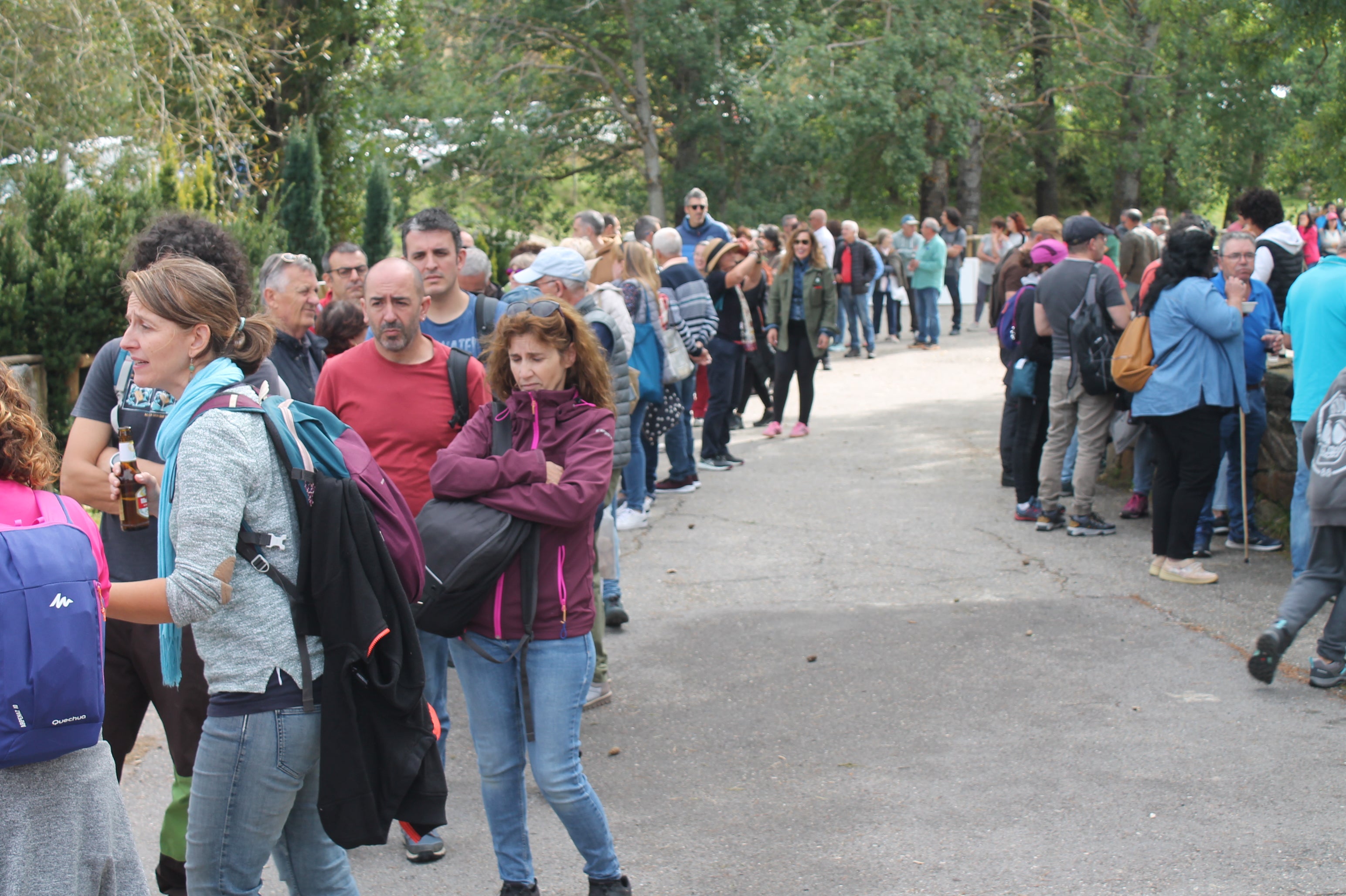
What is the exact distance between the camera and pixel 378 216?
58.2 feet

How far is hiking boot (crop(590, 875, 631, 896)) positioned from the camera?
12.0ft

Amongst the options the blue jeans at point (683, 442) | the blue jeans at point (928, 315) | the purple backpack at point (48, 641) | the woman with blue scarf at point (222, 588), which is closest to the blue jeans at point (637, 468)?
the blue jeans at point (683, 442)

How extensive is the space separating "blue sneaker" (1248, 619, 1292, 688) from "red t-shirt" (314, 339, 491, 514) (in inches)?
136

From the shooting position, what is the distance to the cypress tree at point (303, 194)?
51.2ft

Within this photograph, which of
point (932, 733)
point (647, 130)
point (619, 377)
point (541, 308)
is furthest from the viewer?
point (647, 130)

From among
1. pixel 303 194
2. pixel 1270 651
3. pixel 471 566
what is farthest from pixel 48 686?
pixel 303 194

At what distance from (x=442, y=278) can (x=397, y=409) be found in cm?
88

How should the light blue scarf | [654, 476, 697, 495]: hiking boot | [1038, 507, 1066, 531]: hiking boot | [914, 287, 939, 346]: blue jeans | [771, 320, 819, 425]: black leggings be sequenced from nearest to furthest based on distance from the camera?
the light blue scarf < [1038, 507, 1066, 531]: hiking boot < [654, 476, 697, 495]: hiking boot < [771, 320, 819, 425]: black leggings < [914, 287, 939, 346]: blue jeans

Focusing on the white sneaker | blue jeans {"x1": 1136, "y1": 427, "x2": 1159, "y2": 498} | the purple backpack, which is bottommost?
the white sneaker

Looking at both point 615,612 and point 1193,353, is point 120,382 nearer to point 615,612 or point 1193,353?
point 615,612

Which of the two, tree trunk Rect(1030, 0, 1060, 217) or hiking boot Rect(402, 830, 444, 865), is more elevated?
tree trunk Rect(1030, 0, 1060, 217)

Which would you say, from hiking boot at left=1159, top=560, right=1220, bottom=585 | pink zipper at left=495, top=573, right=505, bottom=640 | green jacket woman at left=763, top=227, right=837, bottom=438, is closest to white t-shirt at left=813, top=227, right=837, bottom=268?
green jacket woman at left=763, top=227, right=837, bottom=438

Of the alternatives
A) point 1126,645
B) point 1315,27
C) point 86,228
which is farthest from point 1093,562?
point 86,228

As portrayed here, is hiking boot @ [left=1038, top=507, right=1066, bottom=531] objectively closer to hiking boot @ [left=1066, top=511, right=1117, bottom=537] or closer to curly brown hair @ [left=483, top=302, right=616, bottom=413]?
hiking boot @ [left=1066, top=511, right=1117, bottom=537]
